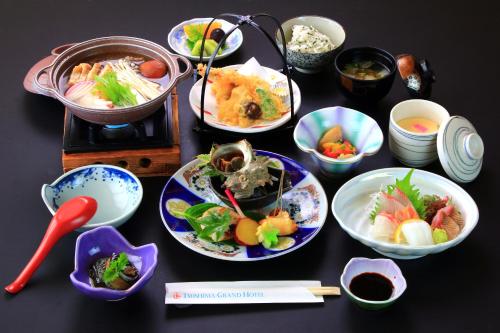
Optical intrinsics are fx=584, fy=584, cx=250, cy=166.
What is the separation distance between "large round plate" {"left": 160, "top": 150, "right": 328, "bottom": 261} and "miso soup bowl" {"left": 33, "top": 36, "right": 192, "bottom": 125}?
0.63 feet

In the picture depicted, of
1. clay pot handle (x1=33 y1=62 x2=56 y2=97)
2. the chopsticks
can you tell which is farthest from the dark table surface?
clay pot handle (x1=33 y1=62 x2=56 y2=97)

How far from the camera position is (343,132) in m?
1.62

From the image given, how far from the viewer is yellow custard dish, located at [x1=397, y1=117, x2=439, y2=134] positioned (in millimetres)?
1630

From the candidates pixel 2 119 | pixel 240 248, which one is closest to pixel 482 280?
pixel 240 248

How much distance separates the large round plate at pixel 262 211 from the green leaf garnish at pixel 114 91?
0.79 ft

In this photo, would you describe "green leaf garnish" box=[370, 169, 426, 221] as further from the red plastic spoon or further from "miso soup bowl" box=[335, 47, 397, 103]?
the red plastic spoon

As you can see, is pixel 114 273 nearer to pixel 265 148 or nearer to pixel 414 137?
pixel 265 148

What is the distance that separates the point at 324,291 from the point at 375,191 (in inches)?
13.1

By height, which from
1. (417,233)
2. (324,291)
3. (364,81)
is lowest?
(324,291)

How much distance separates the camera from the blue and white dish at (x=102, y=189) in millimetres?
1454

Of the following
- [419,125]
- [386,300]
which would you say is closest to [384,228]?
[386,300]

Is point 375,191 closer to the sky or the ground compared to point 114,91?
closer to the ground

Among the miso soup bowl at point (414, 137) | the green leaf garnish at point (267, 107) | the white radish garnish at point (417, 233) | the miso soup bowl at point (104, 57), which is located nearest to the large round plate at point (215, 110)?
the green leaf garnish at point (267, 107)

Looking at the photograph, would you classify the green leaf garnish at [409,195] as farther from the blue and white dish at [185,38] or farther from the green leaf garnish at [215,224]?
the blue and white dish at [185,38]
